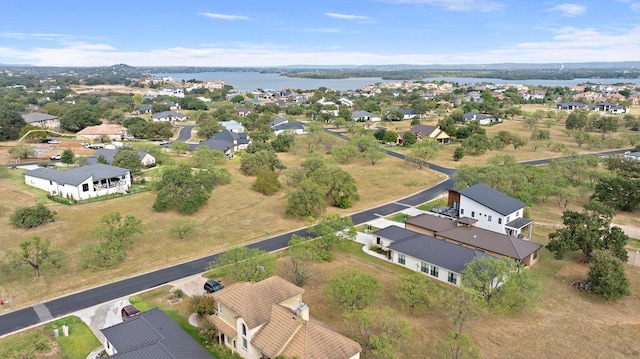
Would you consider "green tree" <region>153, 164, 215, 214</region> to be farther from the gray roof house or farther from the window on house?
the window on house

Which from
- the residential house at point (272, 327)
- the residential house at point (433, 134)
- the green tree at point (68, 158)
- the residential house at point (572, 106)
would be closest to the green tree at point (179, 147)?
the green tree at point (68, 158)

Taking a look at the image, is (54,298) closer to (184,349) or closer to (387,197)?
(184,349)

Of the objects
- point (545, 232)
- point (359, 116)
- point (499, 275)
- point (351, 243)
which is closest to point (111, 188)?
point (351, 243)

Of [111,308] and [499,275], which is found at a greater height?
[499,275]

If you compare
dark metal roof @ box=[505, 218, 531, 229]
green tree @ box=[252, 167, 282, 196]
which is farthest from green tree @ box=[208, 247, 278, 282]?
green tree @ box=[252, 167, 282, 196]

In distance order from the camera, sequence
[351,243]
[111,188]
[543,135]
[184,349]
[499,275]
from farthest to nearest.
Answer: [543,135], [111,188], [351,243], [499,275], [184,349]

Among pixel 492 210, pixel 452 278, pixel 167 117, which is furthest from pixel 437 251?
pixel 167 117
